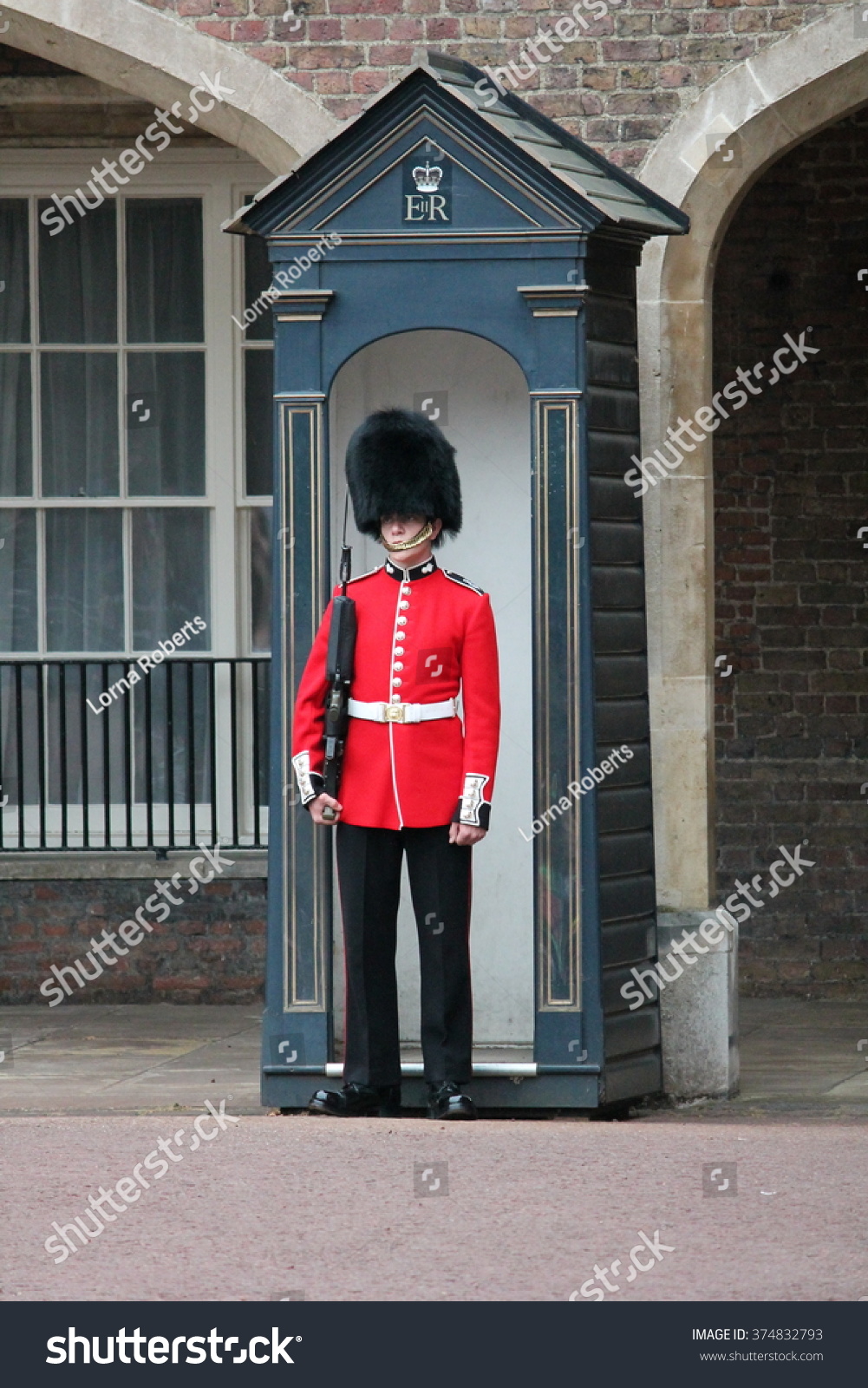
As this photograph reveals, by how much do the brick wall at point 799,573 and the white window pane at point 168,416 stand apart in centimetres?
208

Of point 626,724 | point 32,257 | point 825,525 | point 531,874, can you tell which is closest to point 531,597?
point 626,724

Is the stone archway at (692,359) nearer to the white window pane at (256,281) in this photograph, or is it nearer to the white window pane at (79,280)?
the white window pane at (256,281)

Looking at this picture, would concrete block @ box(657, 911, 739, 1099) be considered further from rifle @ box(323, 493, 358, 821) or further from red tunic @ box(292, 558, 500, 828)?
rifle @ box(323, 493, 358, 821)

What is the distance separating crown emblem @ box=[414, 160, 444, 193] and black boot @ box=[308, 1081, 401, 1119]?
8.13ft

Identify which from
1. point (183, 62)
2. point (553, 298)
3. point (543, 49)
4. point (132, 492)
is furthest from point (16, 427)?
point (553, 298)

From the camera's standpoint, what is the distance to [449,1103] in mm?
5746

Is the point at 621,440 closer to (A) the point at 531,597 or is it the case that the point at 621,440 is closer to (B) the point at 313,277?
(A) the point at 531,597

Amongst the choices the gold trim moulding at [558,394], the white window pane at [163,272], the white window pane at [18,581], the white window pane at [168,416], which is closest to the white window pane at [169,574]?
the white window pane at [168,416]

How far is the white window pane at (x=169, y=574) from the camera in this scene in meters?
8.54

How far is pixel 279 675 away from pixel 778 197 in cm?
365

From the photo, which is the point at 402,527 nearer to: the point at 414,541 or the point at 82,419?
the point at 414,541

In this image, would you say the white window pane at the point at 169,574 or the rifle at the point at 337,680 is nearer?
the rifle at the point at 337,680

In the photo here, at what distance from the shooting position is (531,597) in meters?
5.97

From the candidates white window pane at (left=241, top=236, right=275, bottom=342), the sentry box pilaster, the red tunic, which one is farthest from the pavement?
white window pane at (left=241, top=236, right=275, bottom=342)
